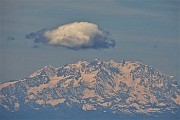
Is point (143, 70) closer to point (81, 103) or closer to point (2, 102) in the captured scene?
point (81, 103)

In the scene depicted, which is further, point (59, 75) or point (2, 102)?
point (59, 75)

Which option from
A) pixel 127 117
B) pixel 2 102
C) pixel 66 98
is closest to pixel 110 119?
pixel 127 117

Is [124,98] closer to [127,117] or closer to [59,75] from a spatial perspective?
[127,117]

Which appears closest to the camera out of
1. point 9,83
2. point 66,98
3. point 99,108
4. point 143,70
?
point 9,83

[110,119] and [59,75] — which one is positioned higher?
[59,75]

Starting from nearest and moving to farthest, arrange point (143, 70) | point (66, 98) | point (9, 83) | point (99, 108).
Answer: point (9, 83) → point (143, 70) → point (66, 98) → point (99, 108)

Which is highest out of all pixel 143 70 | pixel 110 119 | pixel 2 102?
pixel 143 70
